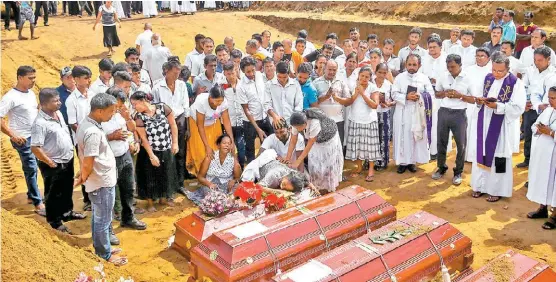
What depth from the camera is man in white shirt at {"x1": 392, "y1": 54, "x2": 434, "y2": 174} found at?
7105 millimetres

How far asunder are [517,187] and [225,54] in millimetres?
4613

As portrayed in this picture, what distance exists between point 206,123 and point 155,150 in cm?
78

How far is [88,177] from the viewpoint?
473cm

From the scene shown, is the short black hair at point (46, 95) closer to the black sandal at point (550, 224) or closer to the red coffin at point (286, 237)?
the red coffin at point (286, 237)

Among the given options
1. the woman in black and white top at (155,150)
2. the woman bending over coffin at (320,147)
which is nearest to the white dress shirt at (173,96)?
the woman in black and white top at (155,150)

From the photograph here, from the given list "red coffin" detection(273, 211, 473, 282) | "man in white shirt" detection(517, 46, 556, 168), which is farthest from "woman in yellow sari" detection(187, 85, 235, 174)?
"man in white shirt" detection(517, 46, 556, 168)

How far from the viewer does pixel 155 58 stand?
9.62 meters

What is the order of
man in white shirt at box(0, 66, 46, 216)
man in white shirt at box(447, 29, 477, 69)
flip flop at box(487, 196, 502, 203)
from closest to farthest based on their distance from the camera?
man in white shirt at box(0, 66, 46, 216) < flip flop at box(487, 196, 502, 203) < man in white shirt at box(447, 29, 477, 69)

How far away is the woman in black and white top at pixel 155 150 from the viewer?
5879 mm

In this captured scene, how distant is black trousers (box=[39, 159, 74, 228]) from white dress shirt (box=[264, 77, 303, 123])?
8.63 feet

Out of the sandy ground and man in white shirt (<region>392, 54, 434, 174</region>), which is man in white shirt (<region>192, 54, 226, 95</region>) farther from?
man in white shirt (<region>392, 54, 434, 174</region>)

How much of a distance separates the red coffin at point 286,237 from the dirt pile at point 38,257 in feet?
3.14

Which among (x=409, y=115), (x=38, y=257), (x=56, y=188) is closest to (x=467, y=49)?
(x=409, y=115)

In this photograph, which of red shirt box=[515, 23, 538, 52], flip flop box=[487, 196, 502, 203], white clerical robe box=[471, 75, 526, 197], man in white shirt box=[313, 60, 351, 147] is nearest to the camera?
white clerical robe box=[471, 75, 526, 197]
